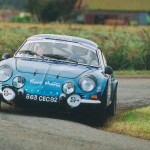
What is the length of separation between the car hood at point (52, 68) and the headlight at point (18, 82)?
20 centimetres

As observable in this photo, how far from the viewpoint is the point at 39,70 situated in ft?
41.4

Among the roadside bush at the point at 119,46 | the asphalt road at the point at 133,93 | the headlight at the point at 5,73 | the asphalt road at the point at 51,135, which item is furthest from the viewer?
the roadside bush at the point at 119,46

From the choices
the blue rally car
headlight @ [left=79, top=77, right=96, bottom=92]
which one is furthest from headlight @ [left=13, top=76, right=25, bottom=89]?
headlight @ [left=79, top=77, right=96, bottom=92]

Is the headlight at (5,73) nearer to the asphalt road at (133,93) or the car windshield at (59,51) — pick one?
the car windshield at (59,51)

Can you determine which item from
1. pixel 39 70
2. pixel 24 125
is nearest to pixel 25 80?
A: pixel 39 70

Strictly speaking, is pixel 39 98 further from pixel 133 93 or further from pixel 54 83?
pixel 133 93

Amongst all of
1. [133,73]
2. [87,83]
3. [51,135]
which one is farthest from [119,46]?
[51,135]

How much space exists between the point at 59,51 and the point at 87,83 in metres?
1.60

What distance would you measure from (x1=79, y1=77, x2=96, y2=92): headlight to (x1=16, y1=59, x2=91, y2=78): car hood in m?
0.17

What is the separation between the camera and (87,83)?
492 inches

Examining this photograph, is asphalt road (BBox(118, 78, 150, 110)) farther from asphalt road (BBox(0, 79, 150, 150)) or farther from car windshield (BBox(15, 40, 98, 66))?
asphalt road (BBox(0, 79, 150, 150))

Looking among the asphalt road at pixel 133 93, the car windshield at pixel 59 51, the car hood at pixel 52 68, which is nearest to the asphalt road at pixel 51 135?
the car hood at pixel 52 68

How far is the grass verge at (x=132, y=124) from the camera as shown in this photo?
1224 cm

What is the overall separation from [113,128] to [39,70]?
1.62 m
